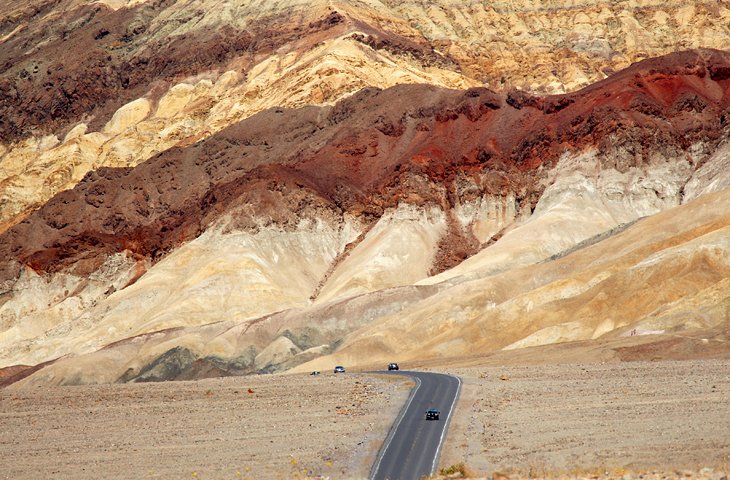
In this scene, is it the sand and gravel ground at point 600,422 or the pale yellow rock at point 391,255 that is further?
the pale yellow rock at point 391,255

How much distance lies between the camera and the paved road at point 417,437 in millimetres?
32812

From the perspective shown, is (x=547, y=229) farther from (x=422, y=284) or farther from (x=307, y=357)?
(x=307, y=357)

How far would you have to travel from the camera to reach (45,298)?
146500 millimetres

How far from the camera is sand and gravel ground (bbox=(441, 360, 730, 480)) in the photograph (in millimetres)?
30766

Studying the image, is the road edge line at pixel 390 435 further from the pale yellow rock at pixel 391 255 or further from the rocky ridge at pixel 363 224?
the pale yellow rock at pixel 391 255

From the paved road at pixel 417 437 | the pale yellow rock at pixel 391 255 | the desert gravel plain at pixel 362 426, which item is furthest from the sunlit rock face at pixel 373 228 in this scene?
the paved road at pixel 417 437

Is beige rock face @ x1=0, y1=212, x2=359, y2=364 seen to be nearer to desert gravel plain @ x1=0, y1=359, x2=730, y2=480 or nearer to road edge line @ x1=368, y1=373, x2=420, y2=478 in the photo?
desert gravel plain @ x1=0, y1=359, x2=730, y2=480

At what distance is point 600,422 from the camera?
3903cm

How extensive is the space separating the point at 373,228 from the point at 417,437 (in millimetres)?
96069

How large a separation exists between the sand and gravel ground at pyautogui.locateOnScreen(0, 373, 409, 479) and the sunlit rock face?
28.0m

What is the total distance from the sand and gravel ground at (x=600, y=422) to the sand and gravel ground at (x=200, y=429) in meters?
3.85

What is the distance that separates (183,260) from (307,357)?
41.1 meters

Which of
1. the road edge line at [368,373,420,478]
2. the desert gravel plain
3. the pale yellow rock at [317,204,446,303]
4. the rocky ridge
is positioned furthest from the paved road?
the pale yellow rock at [317,204,446,303]

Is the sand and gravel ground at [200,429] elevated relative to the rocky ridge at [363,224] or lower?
elevated
